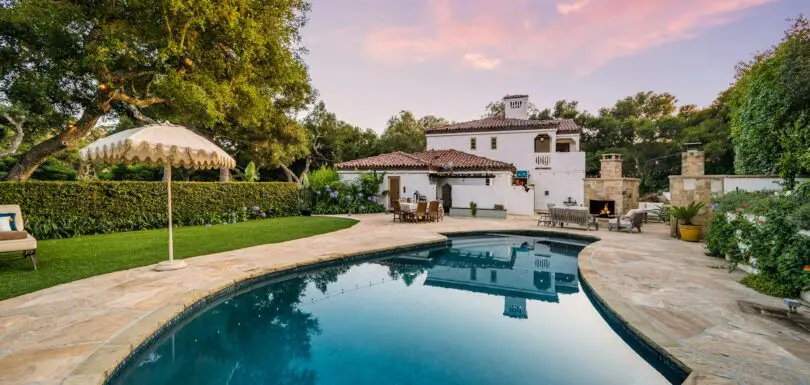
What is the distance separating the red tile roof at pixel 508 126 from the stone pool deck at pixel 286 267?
658 inches

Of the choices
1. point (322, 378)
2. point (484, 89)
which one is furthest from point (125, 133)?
point (484, 89)

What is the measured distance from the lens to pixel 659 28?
41.8 feet

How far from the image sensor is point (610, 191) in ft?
55.7

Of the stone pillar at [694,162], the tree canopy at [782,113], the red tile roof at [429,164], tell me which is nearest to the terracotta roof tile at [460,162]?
the red tile roof at [429,164]

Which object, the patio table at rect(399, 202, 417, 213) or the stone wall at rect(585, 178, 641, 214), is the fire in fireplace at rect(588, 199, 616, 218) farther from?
the patio table at rect(399, 202, 417, 213)

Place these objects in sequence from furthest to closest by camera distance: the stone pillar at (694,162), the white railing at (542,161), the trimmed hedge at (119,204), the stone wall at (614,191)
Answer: the white railing at (542,161)
the stone wall at (614,191)
the stone pillar at (694,162)
the trimmed hedge at (119,204)

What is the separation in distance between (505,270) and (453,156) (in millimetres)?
15261

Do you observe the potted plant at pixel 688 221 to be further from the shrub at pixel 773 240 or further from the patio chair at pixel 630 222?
the shrub at pixel 773 240

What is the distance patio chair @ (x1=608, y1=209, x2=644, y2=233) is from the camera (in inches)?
516

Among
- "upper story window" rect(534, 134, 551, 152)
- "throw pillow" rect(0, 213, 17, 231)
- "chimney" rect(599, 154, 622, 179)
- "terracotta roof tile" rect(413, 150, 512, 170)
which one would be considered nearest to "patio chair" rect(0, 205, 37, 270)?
"throw pillow" rect(0, 213, 17, 231)

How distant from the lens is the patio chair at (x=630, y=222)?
13.1 metres

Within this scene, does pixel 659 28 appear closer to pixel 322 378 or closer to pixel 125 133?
pixel 322 378

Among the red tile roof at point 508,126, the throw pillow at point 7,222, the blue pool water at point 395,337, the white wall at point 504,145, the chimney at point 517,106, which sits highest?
the chimney at point 517,106

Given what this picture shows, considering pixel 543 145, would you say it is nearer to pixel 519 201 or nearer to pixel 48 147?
pixel 519 201
